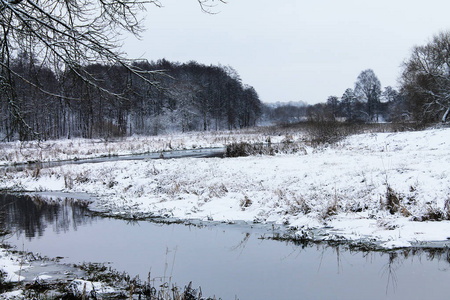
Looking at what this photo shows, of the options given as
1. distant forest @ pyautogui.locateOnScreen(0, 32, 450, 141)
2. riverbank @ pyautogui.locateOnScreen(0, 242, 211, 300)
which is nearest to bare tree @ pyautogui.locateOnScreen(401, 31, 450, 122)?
distant forest @ pyautogui.locateOnScreen(0, 32, 450, 141)

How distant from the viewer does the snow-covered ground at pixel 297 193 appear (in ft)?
26.0

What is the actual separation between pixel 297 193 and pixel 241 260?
425 centimetres

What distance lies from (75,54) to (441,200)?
809 centimetres

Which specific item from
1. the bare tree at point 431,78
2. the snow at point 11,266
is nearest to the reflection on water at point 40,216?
the snow at point 11,266

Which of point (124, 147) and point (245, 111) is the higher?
point (245, 111)

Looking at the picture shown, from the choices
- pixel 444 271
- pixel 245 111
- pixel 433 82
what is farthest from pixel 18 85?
pixel 245 111

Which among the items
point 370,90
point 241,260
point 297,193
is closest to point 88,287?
point 241,260

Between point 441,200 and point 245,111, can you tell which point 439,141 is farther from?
point 245,111

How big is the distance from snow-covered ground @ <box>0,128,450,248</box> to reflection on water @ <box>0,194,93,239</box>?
3.02 feet

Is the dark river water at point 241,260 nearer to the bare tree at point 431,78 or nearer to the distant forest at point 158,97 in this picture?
the distant forest at point 158,97

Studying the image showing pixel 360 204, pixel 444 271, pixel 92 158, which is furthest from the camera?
pixel 92 158

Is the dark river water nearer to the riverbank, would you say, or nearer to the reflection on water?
the reflection on water

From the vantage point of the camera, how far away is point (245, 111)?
94750mm

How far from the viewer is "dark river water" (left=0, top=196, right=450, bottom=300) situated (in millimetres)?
5168
